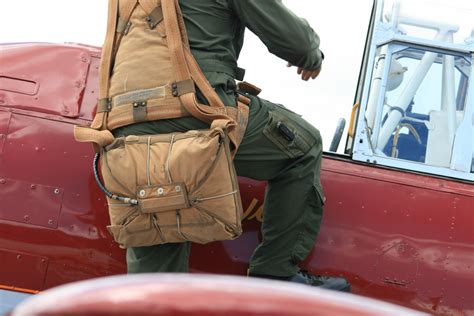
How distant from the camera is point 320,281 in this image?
11.2 ft

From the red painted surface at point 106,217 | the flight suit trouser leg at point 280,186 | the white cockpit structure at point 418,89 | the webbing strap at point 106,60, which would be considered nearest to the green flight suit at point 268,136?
the flight suit trouser leg at point 280,186

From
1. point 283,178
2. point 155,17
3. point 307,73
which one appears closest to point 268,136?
point 283,178

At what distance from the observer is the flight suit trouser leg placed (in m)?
3.20

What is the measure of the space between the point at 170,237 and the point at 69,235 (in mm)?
751

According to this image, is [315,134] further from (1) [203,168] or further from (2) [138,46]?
(2) [138,46]

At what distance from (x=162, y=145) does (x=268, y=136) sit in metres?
0.56

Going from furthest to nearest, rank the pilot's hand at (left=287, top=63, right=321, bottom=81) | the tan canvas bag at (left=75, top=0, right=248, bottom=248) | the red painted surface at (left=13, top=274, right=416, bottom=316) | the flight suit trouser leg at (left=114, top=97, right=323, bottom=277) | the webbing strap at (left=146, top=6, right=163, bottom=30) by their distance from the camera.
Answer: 1. the pilot's hand at (left=287, top=63, right=321, bottom=81)
2. the flight suit trouser leg at (left=114, top=97, right=323, bottom=277)
3. the webbing strap at (left=146, top=6, right=163, bottom=30)
4. the tan canvas bag at (left=75, top=0, right=248, bottom=248)
5. the red painted surface at (left=13, top=274, right=416, bottom=316)

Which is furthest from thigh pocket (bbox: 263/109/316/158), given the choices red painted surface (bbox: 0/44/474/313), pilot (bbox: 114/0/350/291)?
red painted surface (bbox: 0/44/474/313)

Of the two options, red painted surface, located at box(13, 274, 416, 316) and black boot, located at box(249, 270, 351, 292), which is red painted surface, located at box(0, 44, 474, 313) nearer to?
black boot, located at box(249, 270, 351, 292)

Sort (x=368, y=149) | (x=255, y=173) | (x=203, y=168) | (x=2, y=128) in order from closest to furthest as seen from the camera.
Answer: (x=203, y=168) → (x=255, y=173) → (x=2, y=128) → (x=368, y=149)

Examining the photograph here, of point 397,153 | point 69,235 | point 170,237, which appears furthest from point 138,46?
point 397,153

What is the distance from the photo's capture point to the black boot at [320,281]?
11.1 ft

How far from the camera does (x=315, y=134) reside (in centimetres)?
334

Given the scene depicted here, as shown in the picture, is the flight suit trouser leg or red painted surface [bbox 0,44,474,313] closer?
the flight suit trouser leg
